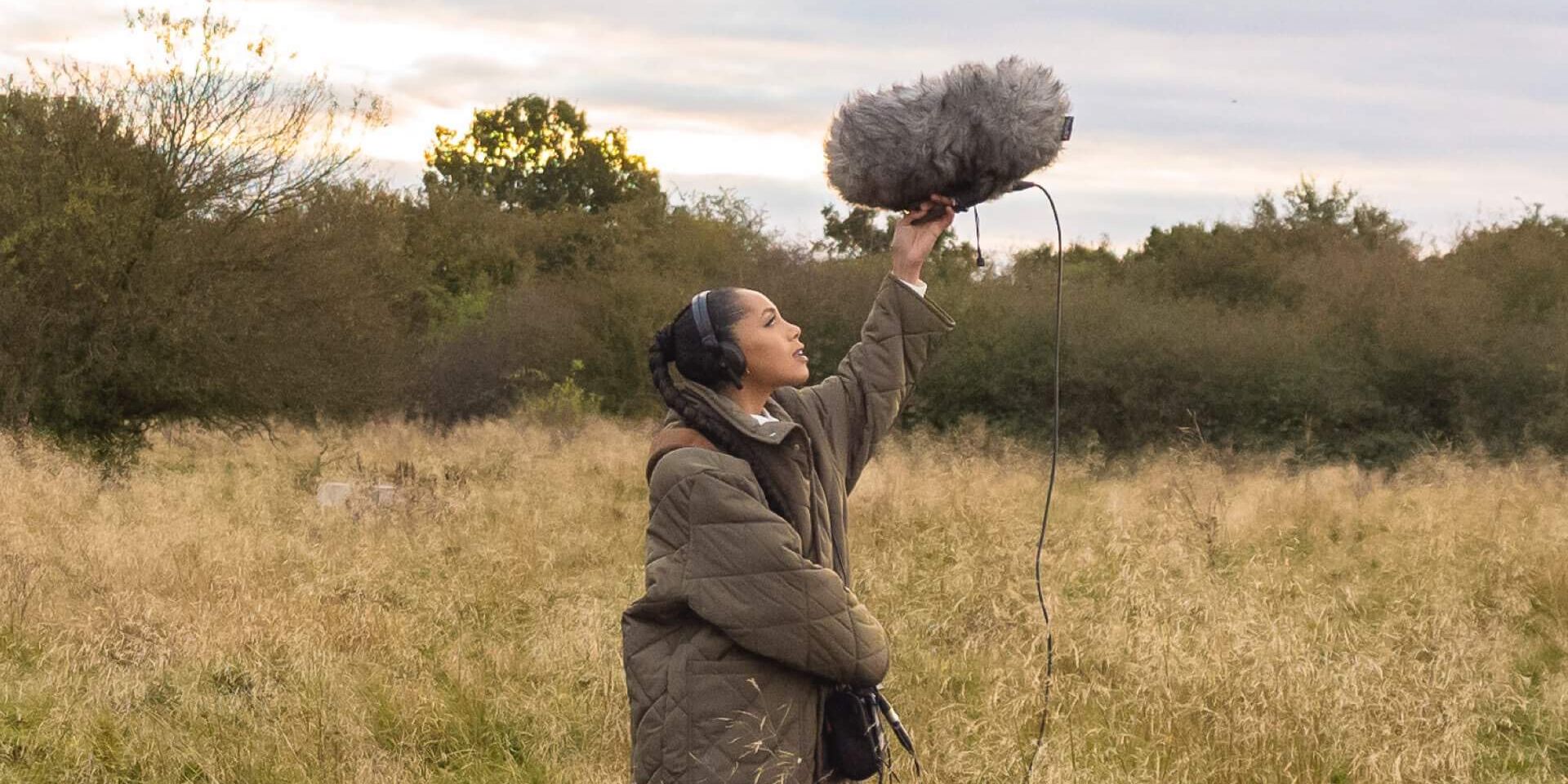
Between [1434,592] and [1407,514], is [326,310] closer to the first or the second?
[1407,514]

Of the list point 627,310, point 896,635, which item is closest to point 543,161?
point 627,310

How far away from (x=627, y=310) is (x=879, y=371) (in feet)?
81.9

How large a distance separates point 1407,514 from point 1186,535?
339 cm

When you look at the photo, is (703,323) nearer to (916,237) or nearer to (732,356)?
(732,356)

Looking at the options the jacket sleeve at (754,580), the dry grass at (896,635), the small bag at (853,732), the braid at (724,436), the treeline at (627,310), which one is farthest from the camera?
the treeline at (627,310)

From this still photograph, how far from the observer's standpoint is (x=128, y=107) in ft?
56.4

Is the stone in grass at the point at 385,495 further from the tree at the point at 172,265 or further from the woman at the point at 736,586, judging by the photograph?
the woman at the point at 736,586

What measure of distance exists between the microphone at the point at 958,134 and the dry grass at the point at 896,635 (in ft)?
6.61

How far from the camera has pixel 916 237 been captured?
3250mm

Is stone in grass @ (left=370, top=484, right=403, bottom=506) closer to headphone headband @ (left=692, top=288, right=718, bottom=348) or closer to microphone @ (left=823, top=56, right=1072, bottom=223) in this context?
microphone @ (left=823, top=56, right=1072, bottom=223)

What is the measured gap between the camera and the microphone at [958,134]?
3.19 m

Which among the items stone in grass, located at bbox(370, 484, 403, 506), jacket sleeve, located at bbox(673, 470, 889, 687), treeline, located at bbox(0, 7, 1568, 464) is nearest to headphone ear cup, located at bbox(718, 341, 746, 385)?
jacket sleeve, located at bbox(673, 470, 889, 687)

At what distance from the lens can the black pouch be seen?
2.99 metres

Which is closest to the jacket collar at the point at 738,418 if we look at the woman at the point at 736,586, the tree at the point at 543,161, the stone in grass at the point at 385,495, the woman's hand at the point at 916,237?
the woman at the point at 736,586
